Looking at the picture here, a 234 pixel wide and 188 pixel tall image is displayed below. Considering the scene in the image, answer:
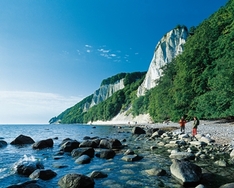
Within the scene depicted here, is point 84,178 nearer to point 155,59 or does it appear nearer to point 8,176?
point 8,176

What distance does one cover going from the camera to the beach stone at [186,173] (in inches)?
297

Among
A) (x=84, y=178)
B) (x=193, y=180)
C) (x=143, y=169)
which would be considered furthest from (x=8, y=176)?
(x=193, y=180)

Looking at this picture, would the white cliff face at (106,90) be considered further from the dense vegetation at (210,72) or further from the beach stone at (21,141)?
the beach stone at (21,141)

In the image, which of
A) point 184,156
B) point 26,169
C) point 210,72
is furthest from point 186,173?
point 210,72

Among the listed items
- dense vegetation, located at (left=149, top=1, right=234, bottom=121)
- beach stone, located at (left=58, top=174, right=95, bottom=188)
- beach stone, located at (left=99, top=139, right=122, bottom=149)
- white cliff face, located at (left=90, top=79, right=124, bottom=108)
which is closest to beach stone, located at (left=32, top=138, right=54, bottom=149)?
beach stone, located at (left=99, top=139, right=122, bottom=149)

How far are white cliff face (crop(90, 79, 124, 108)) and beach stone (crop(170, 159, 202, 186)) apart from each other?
152 meters

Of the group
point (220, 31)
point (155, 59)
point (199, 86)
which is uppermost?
point (155, 59)

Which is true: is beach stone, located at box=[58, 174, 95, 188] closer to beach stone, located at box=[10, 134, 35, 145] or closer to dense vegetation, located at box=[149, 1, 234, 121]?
beach stone, located at box=[10, 134, 35, 145]

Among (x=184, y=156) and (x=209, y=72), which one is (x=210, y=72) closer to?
(x=209, y=72)

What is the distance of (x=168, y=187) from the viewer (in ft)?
23.7

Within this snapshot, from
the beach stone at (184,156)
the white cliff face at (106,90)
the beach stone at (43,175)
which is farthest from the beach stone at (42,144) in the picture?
the white cliff face at (106,90)

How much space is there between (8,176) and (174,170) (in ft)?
25.3

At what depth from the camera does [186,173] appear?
782cm

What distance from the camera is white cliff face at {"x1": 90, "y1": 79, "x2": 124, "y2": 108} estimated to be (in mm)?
165125
